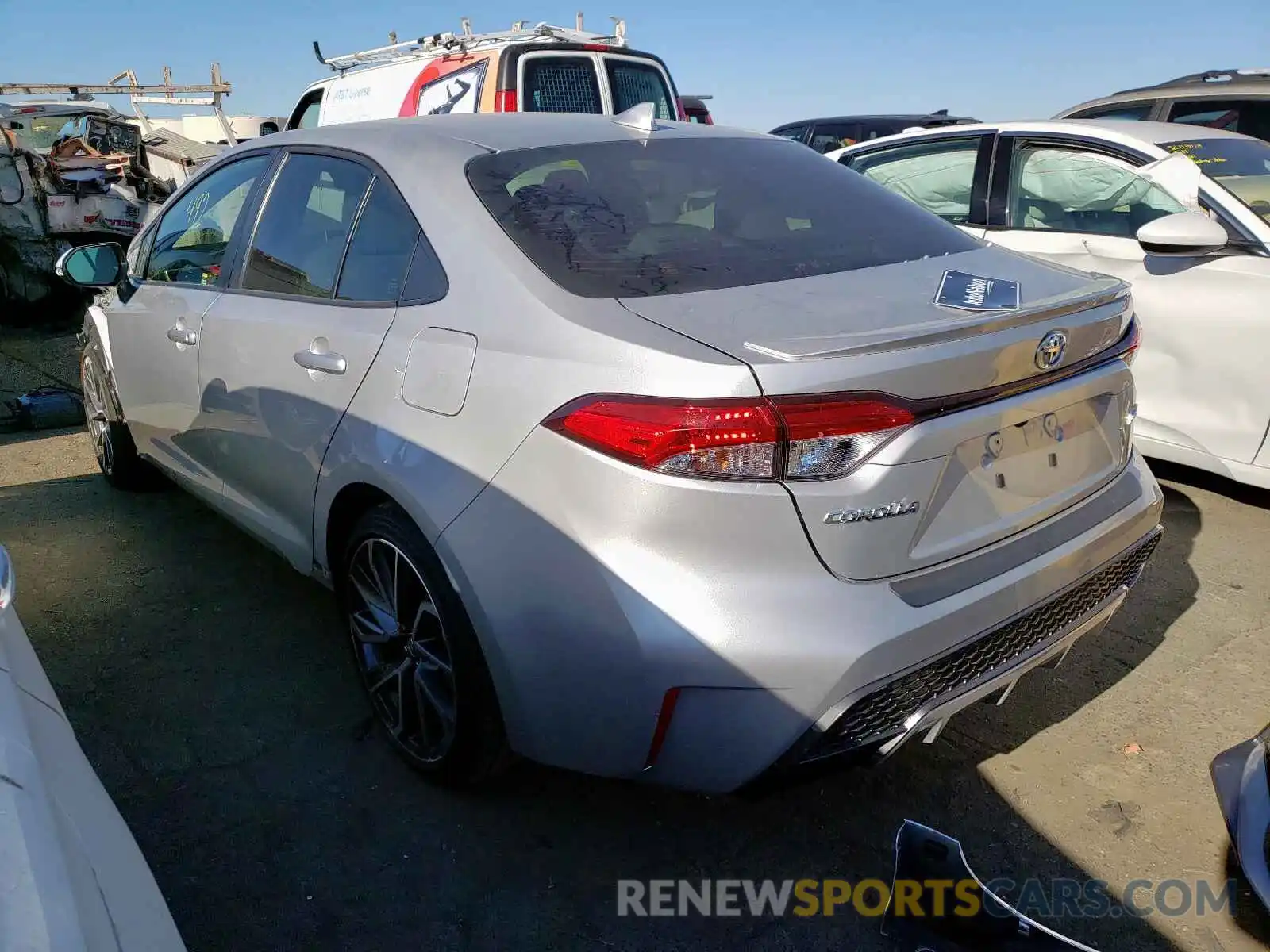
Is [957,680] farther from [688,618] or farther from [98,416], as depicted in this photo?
[98,416]

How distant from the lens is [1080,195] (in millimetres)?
4430

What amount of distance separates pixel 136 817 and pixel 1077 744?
7.96ft

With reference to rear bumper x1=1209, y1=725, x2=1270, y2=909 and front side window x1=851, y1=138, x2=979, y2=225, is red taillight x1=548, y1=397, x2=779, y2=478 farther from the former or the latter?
front side window x1=851, y1=138, x2=979, y2=225

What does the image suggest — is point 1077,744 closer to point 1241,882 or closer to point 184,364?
point 1241,882

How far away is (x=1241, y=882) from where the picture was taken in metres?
2.17

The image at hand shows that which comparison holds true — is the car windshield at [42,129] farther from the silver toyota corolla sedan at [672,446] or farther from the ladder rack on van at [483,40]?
the silver toyota corolla sedan at [672,446]

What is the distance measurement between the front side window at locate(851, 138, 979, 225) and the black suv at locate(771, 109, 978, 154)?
748cm

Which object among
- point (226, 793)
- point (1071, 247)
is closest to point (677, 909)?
point (226, 793)

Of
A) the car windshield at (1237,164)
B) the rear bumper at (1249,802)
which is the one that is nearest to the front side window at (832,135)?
the car windshield at (1237,164)

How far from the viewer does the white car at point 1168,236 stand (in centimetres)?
382

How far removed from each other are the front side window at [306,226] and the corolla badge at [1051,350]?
178cm

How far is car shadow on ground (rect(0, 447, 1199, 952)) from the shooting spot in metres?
2.13

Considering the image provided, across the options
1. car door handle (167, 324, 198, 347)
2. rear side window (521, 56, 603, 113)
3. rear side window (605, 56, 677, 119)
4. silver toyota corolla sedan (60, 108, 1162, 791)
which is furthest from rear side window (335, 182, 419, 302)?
rear side window (605, 56, 677, 119)

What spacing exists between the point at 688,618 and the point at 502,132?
5.20 feet
